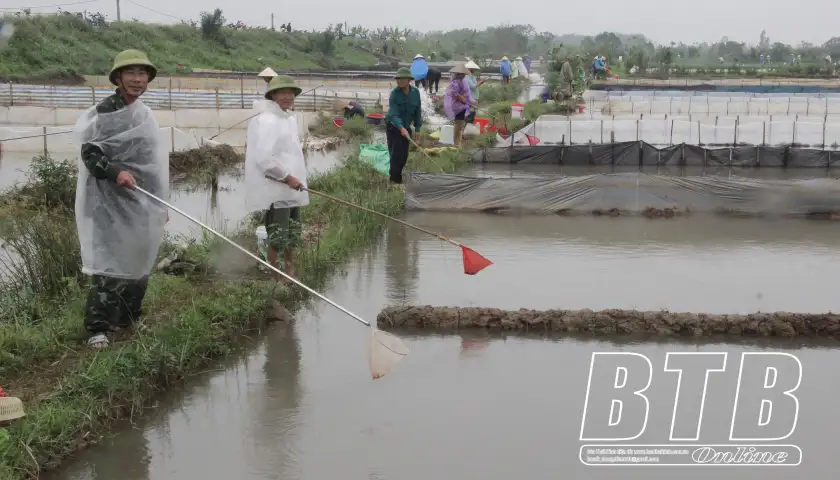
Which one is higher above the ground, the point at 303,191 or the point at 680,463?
the point at 303,191

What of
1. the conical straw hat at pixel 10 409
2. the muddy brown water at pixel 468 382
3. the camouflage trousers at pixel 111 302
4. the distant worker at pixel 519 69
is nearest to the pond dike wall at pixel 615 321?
the muddy brown water at pixel 468 382

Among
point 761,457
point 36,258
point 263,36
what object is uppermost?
point 263,36

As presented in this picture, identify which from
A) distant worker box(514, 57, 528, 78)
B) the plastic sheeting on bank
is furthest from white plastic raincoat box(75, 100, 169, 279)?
distant worker box(514, 57, 528, 78)

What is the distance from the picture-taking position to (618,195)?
28.6 ft

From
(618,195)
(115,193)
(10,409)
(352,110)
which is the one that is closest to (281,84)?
(115,193)

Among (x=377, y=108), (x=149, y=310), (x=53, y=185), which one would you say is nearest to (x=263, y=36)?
(x=377, y=108)

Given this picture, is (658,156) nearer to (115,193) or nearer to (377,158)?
(377,158)

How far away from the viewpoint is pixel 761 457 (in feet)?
12.1

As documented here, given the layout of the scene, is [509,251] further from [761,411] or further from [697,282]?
[761,411]

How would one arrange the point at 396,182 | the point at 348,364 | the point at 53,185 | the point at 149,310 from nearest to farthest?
the point at 348,364
the point at 149,310
the point at 53,185
the point at 396,182

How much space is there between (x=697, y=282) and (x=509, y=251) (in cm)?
155

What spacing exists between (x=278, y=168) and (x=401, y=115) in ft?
11.6

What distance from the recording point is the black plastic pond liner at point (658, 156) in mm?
12406

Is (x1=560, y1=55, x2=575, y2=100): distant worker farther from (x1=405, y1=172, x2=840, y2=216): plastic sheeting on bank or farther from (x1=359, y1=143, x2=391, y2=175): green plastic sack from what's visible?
(x1=405, y1=172, x2=840, y2=216): plastic sheeting on bank
